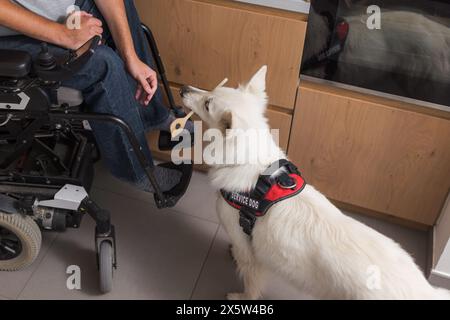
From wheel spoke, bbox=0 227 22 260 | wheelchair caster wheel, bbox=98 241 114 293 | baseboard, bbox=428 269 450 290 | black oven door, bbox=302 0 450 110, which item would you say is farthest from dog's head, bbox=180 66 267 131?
baseboard, bbox=428 269 450 290

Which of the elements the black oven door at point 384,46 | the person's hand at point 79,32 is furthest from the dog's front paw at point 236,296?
the person's hand at point 79,32

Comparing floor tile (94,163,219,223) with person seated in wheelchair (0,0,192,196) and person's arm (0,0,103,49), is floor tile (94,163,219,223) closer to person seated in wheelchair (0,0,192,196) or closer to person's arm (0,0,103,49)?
person seated in wheelchair (0,0,192,196)

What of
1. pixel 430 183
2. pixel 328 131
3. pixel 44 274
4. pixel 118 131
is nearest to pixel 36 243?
pixel 44 274

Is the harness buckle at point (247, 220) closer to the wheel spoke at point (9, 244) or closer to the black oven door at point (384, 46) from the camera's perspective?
the black oven door at point (384, 46)

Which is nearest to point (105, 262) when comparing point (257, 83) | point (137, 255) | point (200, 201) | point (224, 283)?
point (137, 255)

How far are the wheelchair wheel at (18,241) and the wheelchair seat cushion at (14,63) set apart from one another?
516mm

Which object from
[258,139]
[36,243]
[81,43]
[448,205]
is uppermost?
[81,43]

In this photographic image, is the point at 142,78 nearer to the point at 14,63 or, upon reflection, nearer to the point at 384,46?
the point at 14,63

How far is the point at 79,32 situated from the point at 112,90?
179 millimetres

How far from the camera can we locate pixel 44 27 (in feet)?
3.85

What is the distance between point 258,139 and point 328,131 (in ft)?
1.56

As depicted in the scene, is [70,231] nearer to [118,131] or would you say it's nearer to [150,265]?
[150,265]

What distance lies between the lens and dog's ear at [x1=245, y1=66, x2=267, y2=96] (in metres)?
1.28

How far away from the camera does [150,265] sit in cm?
159
